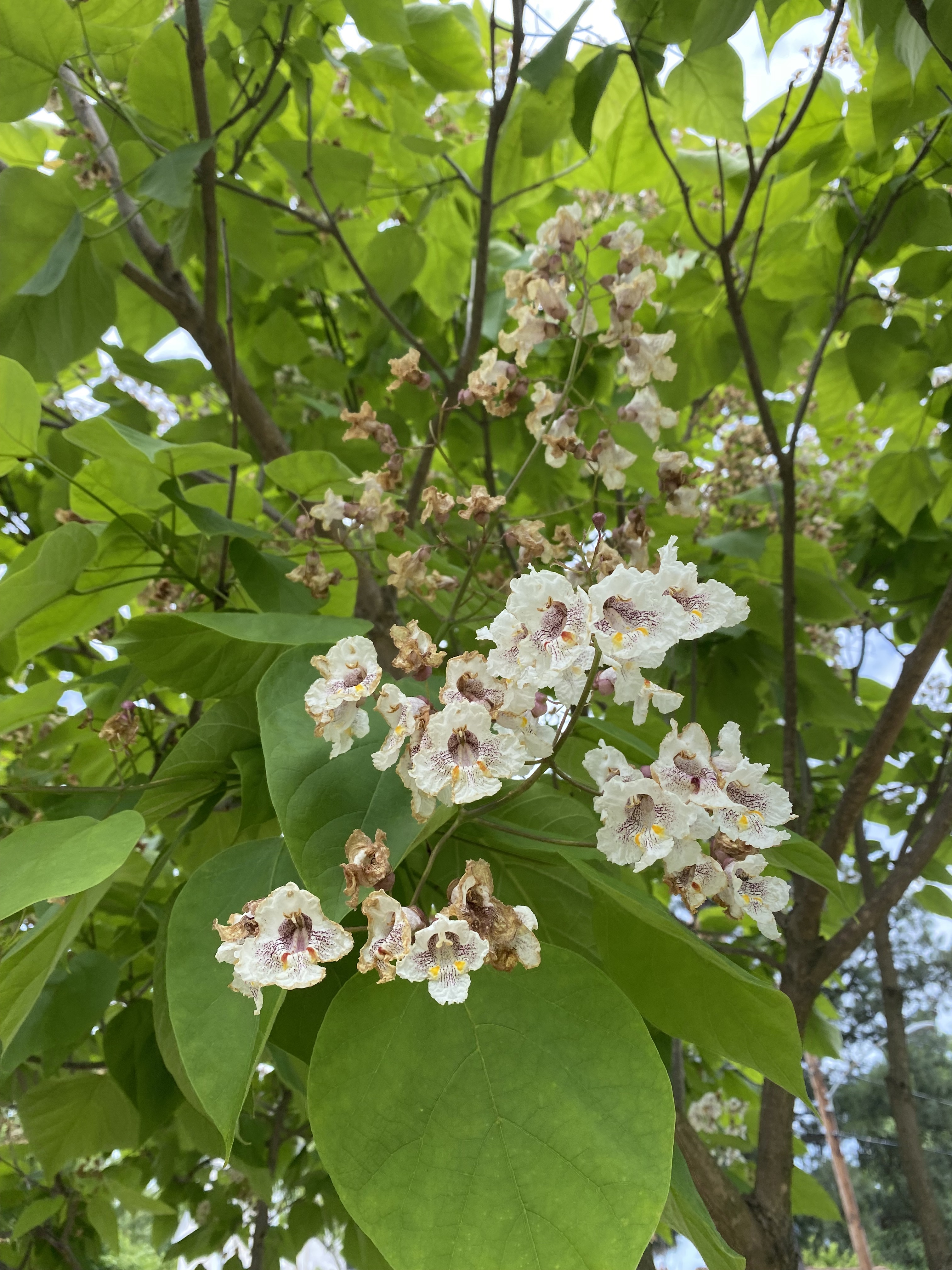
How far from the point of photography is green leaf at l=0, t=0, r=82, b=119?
625 mm

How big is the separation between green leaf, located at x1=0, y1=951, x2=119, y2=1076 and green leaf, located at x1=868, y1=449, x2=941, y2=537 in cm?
98

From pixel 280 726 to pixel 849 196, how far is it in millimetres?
821

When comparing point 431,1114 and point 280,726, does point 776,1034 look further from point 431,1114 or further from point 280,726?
point 280,726

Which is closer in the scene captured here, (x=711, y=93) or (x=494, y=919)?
(x=494, y=919)

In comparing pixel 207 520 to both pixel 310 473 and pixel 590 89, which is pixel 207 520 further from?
pixel 590 89

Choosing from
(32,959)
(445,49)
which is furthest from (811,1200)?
(445,49)

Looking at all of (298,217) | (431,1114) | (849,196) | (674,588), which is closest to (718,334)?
(849,196)

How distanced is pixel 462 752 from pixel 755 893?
16cm

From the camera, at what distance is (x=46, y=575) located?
525 millimetres

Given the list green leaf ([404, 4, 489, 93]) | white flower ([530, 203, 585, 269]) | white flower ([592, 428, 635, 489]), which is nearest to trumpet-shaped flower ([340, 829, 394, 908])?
white flower ([592, 428, 635, 489])

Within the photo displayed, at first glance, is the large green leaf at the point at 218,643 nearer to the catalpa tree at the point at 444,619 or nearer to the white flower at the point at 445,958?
the catalpa tree at the point at 444,619

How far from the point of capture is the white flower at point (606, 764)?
15.3 inches

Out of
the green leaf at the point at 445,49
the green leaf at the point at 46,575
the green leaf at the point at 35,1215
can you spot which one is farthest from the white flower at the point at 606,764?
the green leaf at the point at 35,1215

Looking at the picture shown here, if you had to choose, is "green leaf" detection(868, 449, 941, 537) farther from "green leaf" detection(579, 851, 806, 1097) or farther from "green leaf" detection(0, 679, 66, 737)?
Result: "green leaf" detection(0, 679, 66, 737)
